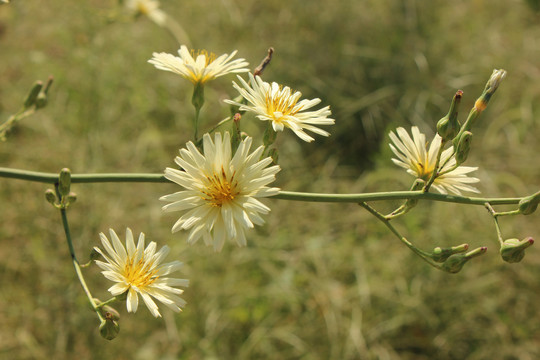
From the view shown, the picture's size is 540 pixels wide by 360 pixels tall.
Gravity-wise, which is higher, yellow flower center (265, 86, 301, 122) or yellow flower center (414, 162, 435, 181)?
yellow flower center (265, 86, 301, 122)

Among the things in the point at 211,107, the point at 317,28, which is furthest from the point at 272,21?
the point at 211,107

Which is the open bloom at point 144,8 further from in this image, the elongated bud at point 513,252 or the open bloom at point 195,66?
the elongated bud at point 513,252

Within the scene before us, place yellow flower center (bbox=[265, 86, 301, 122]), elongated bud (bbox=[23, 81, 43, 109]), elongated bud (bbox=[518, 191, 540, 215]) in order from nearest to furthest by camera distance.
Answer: elongated bud (bbox=[518, 191, 540, 215])
yellow flower center (bbox=[265, 86, 301, 122])
elongated bud (bbox=[23, 81, 43, 109])

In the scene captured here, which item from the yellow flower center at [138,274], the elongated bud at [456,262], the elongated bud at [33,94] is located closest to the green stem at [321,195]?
the elongated bud at [456,262]

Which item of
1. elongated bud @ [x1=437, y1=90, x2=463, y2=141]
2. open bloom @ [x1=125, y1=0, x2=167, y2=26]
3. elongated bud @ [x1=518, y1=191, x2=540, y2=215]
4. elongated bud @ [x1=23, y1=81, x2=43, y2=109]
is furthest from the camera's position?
open bloom @ [x1=125, y1=0, x2=167, y2=26]

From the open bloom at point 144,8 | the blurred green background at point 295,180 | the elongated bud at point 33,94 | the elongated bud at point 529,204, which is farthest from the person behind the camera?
the open bloom at point 144,8

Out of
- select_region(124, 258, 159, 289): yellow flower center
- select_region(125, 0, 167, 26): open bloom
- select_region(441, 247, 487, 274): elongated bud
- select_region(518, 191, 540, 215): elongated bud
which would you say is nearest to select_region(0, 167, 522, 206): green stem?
select_region(518, 191, 540, 215): elongated bud

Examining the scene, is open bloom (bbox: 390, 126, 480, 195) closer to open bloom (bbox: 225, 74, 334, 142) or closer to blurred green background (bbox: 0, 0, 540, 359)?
open bloom (bbox: 225, 74, 334, 142)
